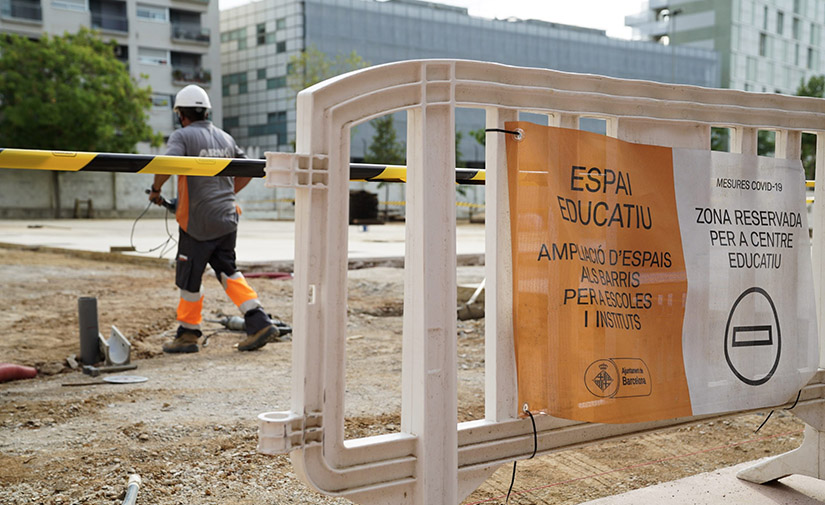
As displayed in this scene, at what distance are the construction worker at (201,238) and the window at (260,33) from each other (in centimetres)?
6086

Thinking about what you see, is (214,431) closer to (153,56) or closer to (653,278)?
(653,278)

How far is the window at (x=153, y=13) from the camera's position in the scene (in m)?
56.1

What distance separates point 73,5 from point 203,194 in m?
53.3

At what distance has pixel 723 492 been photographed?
3143 mm

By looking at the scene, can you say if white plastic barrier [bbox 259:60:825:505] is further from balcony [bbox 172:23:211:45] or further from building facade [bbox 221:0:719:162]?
balcony [bbox 172:23:211:45]

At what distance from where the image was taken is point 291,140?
2361 inches

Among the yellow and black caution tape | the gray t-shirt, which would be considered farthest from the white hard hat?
the yellow and black caution tape

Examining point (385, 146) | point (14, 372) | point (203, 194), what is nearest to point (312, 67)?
point (385, 146)

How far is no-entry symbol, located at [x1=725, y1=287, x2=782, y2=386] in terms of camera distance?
2801 millimetres

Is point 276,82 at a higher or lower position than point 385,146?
higher

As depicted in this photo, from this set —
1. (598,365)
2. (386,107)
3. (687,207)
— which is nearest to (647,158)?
(687,207)

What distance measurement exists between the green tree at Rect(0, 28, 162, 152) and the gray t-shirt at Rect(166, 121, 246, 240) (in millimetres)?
40204

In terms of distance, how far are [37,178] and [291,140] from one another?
2065cm

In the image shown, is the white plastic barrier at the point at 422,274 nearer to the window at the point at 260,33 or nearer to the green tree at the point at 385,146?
the green tree at the point at 385,146
